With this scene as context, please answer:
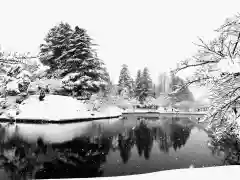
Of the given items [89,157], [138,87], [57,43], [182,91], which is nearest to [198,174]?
[182,91]

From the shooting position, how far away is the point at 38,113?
22906mm

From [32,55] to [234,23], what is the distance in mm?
4786

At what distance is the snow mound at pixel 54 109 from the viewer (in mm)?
22547

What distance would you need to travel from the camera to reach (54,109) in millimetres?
23578

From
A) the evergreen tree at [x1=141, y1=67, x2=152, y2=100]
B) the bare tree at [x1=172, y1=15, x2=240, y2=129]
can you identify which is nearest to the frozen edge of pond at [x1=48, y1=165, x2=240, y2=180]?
the bare tree at [x1=172, y1=15, x2=240, y2=129]

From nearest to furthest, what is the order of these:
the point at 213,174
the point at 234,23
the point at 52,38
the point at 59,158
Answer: the point at 234,23 → the point at 213,174 → the point at 59,158 → the point at 52,38

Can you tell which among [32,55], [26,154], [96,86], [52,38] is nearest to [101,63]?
[96,86]

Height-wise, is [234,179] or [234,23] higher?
[234,23]

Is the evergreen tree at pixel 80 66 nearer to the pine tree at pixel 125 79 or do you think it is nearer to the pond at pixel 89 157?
the pond at pixel 89 157

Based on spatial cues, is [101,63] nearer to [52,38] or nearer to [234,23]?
[52,38]

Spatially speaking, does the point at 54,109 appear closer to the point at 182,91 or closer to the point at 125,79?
the point at 182,91

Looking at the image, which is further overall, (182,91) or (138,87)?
(138,87)

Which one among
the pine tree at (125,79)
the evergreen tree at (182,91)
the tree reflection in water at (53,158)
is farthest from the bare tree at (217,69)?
the pine tree at (125,79)

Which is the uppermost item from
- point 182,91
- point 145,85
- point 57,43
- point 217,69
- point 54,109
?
point 57,43
